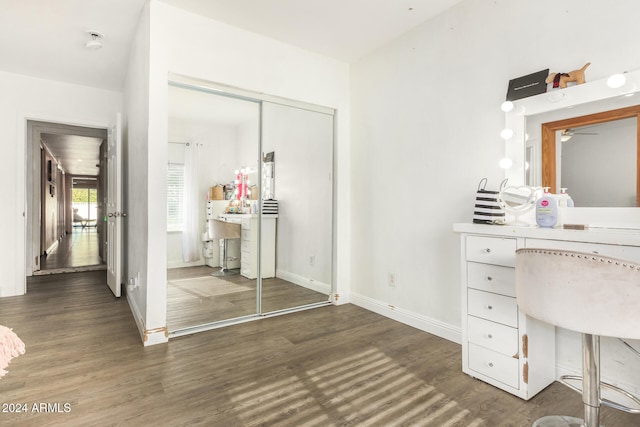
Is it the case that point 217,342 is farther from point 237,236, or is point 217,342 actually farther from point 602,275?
point 602,275

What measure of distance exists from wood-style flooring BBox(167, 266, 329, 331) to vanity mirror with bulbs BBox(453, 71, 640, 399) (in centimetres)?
174

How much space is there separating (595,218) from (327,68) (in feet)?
8.64

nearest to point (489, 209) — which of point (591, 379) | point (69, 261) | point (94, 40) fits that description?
point (591, 379)

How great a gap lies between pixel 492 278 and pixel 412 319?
112cm

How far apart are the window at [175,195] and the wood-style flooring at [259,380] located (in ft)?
2.94

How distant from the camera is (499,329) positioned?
6.15 ft

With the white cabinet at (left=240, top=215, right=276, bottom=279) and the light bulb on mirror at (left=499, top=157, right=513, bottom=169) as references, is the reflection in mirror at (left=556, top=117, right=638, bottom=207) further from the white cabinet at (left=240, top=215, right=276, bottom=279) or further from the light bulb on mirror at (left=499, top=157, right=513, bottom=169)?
the white cabinet at (left=240, top=215, right=276, bottom=279)

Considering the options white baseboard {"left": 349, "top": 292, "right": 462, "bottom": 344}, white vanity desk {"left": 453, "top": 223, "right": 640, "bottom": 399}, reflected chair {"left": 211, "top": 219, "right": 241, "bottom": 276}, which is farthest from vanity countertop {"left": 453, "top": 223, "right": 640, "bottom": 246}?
reflected chair {"left": 211, "top": 219, "right": 241, "bottom": 276}

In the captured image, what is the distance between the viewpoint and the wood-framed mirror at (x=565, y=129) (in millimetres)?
1746

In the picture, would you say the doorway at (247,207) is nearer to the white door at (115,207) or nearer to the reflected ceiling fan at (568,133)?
the white door at (115,207)

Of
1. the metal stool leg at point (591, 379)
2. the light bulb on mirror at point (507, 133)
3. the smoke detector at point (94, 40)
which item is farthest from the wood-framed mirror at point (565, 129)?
the smoke detector at point (94, 40)

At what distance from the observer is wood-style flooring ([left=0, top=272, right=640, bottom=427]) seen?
1617 mm

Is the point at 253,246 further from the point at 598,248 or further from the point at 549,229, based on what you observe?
the point at 598,248

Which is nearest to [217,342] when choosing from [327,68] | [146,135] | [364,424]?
[364,424]
